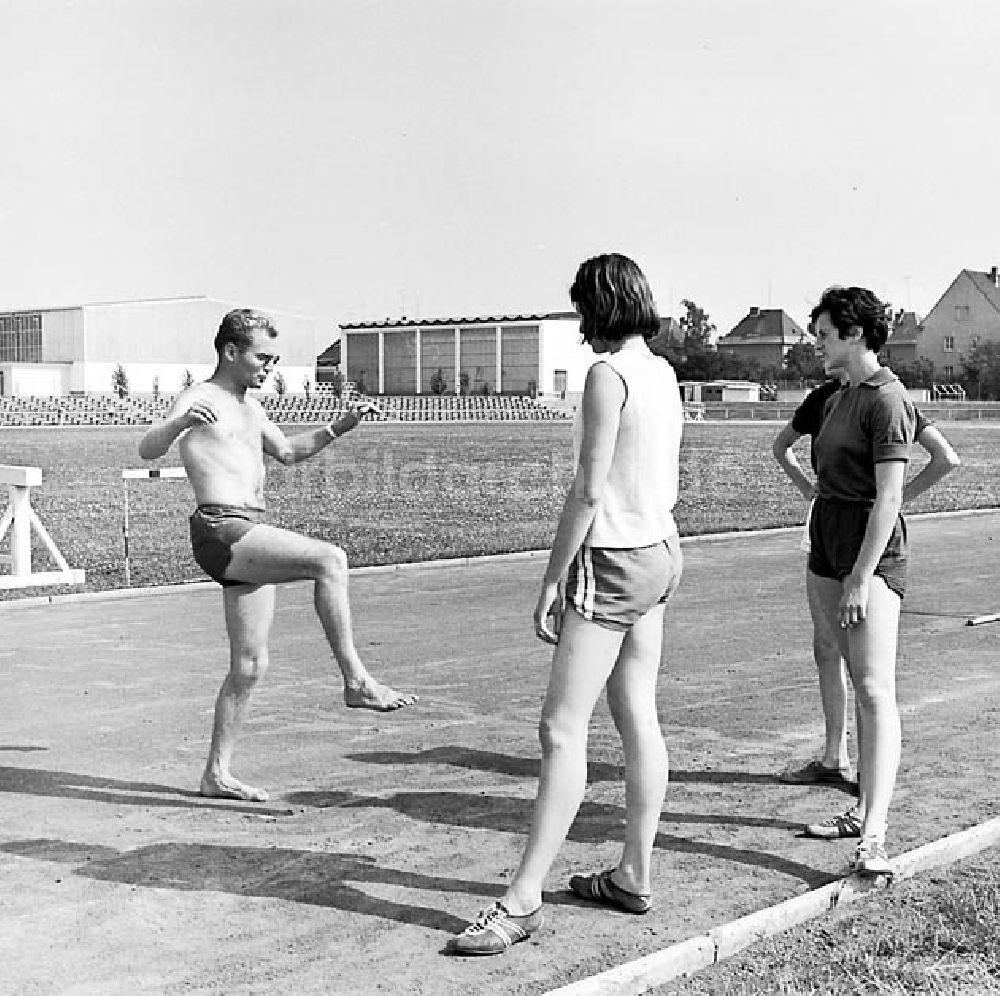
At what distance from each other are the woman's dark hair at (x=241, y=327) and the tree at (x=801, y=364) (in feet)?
416

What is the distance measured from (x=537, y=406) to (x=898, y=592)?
332 ft

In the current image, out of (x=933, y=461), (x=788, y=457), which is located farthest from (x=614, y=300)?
(x=788, y=457)

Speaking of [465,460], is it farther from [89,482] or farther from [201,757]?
[201,757]

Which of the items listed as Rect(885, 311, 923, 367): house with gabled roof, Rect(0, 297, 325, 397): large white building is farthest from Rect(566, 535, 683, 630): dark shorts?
Rect(885, 311, 923, 367): house with gabled roof

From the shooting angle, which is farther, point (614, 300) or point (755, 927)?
point (755, 927)

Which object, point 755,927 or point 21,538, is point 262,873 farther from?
point 21,538

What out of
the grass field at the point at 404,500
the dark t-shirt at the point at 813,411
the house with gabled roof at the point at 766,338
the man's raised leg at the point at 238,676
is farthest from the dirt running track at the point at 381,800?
the house with gabled roof at the point at 766,338

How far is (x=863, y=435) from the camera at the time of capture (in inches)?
215

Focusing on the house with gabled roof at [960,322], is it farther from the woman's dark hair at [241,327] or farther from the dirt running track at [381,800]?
the woman's dark hair at [241,327]

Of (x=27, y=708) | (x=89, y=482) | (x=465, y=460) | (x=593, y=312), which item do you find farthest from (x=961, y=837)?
(x=465, y=460)

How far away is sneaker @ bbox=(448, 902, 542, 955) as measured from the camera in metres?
4.53

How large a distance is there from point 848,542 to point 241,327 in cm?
251

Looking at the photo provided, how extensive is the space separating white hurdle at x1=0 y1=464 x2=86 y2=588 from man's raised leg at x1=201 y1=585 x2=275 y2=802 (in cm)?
731

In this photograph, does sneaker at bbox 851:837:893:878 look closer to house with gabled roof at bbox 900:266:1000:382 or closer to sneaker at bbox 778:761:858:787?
sneaker at bbox 778:761:858:787
